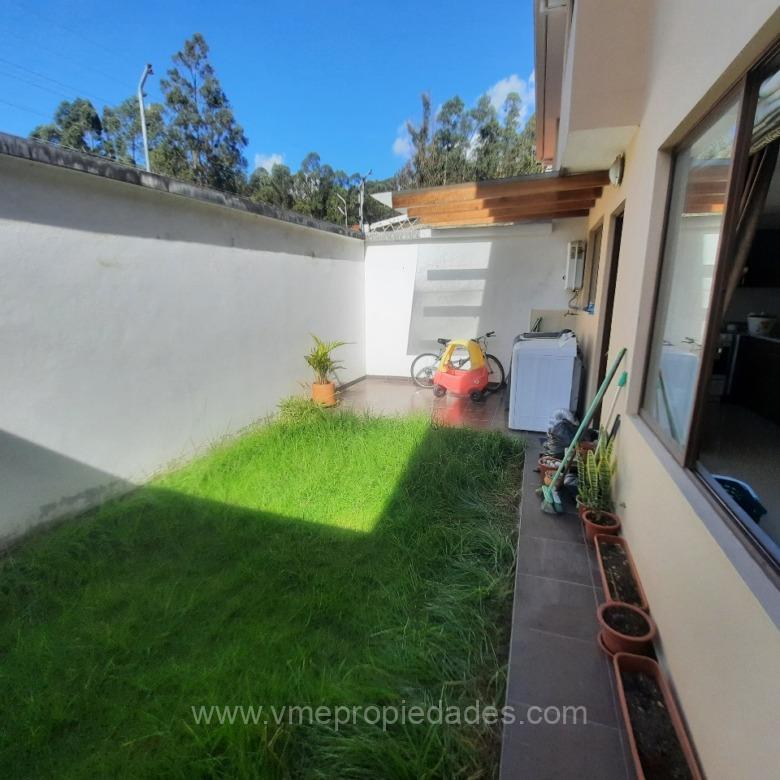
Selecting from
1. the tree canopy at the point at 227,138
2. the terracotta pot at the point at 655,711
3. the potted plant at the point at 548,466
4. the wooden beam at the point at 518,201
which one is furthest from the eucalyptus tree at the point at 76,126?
the terracotta pot at the point at 655,711

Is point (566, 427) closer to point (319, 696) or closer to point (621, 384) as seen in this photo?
point (621, 384)

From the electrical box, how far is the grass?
353cm

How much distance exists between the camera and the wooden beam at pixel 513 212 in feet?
18.6

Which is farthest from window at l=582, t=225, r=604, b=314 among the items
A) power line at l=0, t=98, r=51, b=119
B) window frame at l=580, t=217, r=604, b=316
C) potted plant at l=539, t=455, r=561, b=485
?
power line at l=0, t=98, r=51, b=119

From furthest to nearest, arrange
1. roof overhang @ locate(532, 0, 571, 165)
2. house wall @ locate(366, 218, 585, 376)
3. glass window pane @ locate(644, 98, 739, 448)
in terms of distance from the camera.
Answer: house wall @ locate(366, 218, 585, 376), roof overhang @ locate(532, 0, 571, 165), glass window pane @ locate(644, 98, 739, 448)

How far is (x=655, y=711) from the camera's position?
159 centimetres

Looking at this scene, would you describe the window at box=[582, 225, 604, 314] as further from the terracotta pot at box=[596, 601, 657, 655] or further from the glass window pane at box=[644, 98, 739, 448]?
the terracotta pot at box=[596, 601, 657, 655]

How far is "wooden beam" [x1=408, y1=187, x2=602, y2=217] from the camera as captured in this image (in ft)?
16.4

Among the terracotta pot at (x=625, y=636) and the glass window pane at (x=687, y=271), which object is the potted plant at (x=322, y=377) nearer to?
the glass window pane at (x=687, y=271)

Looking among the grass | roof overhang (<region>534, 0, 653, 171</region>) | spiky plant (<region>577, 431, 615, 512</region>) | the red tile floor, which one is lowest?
the grass

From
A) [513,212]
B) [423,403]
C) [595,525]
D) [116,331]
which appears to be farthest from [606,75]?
[423,403]

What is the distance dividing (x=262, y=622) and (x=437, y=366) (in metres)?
5.28

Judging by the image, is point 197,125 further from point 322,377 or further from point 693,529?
point 693,529

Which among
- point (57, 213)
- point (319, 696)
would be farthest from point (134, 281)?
point (319, 696)
